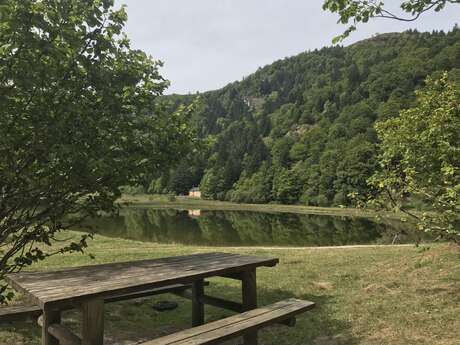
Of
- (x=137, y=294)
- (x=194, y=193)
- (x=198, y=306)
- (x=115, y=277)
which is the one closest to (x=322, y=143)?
(x=194, y=193)

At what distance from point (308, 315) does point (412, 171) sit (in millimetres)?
4000

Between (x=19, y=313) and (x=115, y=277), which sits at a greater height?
(x=115, y=277)

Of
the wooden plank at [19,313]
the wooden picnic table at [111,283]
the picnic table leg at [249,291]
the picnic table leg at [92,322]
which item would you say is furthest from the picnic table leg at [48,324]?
the picnic table leg at [249,291]

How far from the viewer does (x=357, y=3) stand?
682 centimetres

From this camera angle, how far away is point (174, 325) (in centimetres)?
816

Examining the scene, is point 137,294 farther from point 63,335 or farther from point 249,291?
point 63,335

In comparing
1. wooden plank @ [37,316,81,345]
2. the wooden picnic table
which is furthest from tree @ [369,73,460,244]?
wooden plank @ [37,316,81,345]

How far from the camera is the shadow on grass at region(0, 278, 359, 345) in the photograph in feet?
23.2

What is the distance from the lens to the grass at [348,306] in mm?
7047

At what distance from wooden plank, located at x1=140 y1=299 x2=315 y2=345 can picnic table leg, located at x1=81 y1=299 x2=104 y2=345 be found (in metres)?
0.61

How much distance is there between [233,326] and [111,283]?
1.84 meters

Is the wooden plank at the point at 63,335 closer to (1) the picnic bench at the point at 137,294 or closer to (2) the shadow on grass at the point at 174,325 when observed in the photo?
(1) the picnic bench at the point at 137,294

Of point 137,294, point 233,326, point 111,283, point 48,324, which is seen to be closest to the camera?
point 111,283

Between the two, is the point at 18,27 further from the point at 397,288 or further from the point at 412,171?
the point at 397,288
